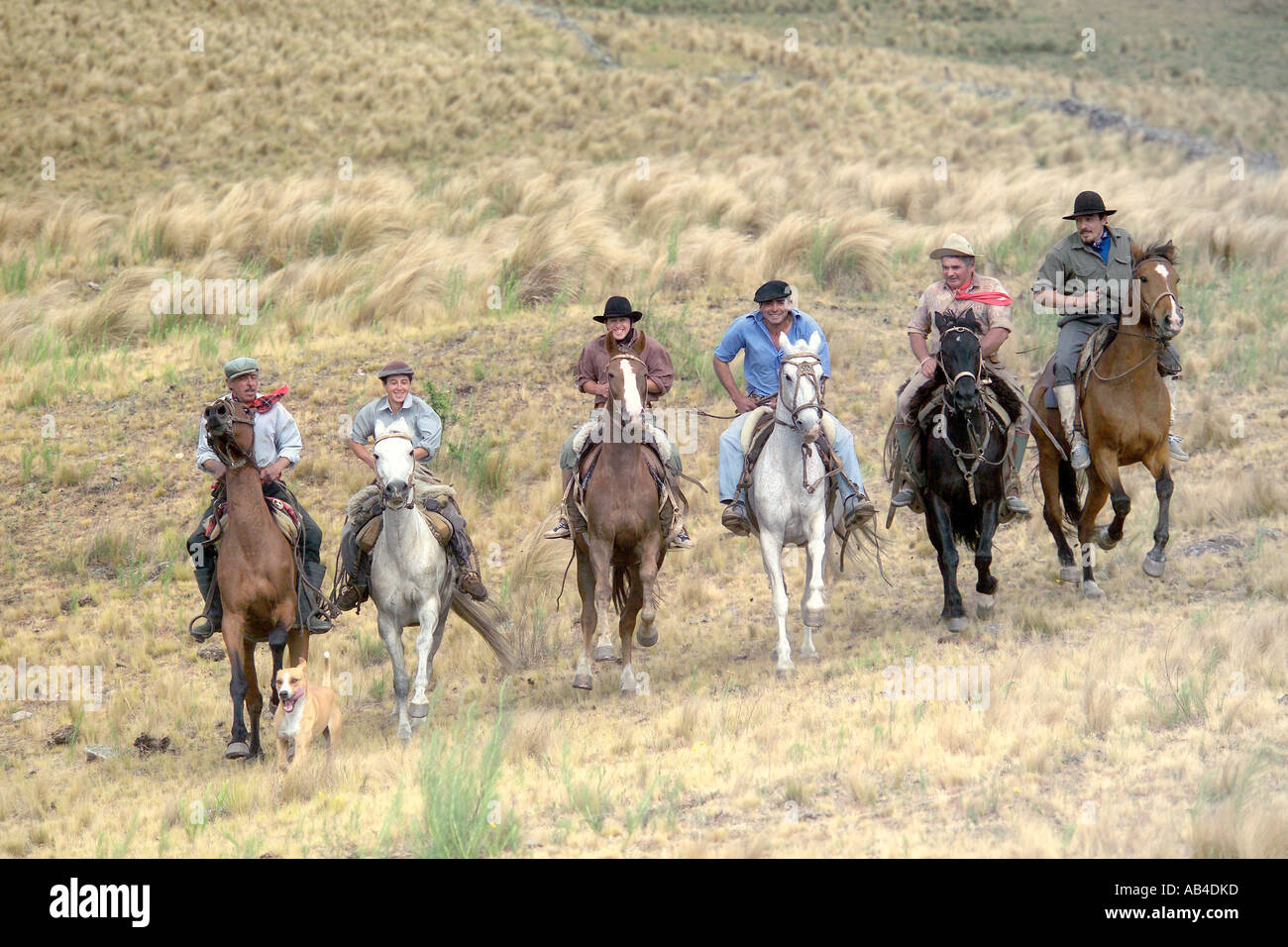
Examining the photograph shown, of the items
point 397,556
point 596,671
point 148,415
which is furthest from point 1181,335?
point 148,415

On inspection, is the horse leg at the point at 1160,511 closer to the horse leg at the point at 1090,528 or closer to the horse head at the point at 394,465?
the horse leg at the point at 1090,528

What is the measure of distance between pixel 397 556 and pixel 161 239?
A: 13422 millimetres

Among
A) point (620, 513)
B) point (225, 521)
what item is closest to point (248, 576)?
point (225, 521)

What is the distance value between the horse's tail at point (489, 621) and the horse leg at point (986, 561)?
4.16 metres

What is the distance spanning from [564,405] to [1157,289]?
772 cm

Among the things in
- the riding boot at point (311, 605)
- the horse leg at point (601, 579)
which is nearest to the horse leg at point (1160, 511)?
the horse leg at point (601, 579)

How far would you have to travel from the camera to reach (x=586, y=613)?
10812 millimetres

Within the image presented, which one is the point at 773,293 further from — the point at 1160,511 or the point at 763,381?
the point at 1160,511

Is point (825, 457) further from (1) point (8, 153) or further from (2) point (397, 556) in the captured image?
(1) point (8, 153)

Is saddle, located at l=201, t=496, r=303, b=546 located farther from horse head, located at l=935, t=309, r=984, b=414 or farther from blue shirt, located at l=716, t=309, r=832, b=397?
horse head, located at l=935, t=309, r=984, b=414

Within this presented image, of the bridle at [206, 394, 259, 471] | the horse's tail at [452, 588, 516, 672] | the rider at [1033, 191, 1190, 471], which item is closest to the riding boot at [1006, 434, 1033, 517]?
the rider at [1033, 191, 1190, 471]

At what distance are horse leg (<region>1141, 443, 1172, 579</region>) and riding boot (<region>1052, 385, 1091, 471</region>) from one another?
0.56 m

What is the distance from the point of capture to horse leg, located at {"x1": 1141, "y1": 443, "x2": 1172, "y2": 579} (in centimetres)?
1172

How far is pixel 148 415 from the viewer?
53.5ft
